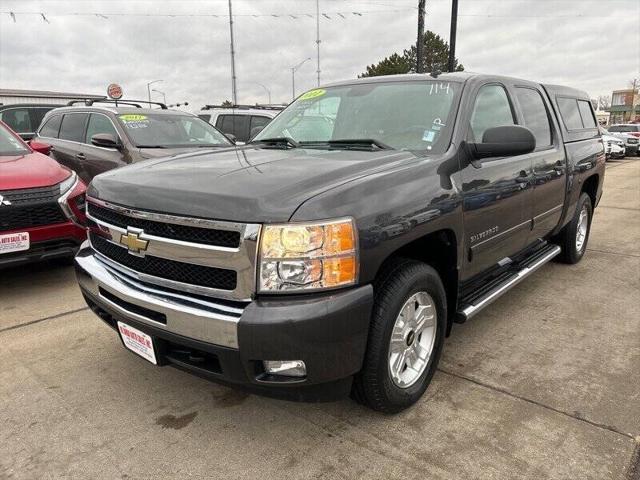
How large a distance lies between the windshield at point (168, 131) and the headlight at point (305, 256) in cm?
527

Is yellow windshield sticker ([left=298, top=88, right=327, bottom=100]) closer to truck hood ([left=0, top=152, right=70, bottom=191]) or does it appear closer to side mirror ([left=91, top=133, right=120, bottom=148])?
truck hood ([left=0, top=152, right=70, bottom=191])

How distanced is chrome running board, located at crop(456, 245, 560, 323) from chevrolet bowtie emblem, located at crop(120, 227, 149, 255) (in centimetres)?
183

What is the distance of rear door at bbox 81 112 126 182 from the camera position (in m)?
6.74

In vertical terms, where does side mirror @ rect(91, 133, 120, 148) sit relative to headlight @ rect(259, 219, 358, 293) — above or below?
above

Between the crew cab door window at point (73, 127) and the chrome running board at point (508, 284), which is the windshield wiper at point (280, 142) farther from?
the crew cab door window at point (73, 127)

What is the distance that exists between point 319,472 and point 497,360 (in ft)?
5.21

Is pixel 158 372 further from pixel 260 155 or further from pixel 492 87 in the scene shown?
pixel 492 87

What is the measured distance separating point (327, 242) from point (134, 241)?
3.24ft

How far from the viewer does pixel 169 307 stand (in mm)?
2217

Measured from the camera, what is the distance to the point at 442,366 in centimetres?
321

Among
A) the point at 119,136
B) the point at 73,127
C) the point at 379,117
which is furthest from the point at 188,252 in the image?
the point at 73,127

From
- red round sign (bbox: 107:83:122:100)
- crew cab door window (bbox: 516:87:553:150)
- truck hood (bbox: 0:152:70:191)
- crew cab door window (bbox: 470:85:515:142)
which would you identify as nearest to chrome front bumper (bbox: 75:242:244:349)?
crew cab door window (bbox: 470:85:515:142)

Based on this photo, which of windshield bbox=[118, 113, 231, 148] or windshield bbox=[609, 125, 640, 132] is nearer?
windshield bbox=[118, 113, 231, 148]

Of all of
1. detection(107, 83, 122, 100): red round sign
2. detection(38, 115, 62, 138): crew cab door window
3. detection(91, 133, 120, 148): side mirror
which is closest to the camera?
detection(91, 133, 120, 148): side mirror
